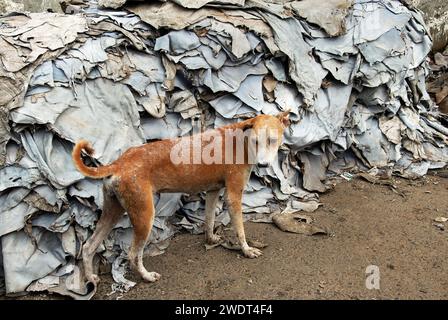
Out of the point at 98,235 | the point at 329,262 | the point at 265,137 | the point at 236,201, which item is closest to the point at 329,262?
the point at 329,262

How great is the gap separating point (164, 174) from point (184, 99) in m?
1.21

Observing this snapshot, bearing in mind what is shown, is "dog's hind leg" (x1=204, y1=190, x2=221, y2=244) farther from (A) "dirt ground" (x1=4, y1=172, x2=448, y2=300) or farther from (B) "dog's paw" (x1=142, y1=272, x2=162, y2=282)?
(B) "dog's paw" (x1=142, y1=272, x2=162, y2=282)

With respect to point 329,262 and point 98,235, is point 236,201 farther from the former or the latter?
point 98,235

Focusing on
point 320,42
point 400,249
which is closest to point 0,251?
point 400,249

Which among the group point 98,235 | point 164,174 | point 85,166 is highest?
point 85,166

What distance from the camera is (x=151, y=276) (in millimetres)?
4164

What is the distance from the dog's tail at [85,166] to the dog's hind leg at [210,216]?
1.11 metres

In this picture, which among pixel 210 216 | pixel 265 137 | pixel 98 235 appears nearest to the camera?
pixel 265 137

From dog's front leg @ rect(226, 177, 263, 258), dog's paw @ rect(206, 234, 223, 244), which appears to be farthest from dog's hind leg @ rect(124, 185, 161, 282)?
dog's paw @ rect(206, 234, 223, 244)

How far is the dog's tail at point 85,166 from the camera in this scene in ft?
11.9

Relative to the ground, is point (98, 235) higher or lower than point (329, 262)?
higher

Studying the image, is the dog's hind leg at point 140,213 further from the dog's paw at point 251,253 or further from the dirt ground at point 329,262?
the dog's paw at point 251,253
